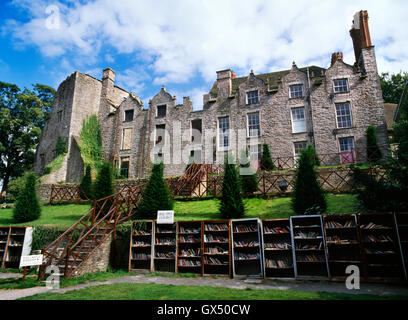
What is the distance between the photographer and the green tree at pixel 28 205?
50.5 ft

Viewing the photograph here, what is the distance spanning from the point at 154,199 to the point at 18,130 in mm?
25177

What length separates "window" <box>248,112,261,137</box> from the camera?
73.7ft

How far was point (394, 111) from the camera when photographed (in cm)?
2303

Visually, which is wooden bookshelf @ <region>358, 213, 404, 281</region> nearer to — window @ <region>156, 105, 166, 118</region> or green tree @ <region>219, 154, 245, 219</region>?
green tree @ <region>219, 154, 245, 219</region>

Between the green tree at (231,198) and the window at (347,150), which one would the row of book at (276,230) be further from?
the window at (347,150)

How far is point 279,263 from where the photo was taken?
9.12 m

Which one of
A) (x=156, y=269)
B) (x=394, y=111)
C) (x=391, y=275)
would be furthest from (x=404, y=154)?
(x=394, y=111)

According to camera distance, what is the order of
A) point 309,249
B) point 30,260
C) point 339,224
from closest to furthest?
point 30,260 < point 309,249 < point 339,224

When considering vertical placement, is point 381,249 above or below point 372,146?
below

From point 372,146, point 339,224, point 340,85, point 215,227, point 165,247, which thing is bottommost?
point 165,247

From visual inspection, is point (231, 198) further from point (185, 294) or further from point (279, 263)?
point (185, 294)

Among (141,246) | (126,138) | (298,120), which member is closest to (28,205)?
(141,246)

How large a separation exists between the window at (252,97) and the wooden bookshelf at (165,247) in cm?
1546

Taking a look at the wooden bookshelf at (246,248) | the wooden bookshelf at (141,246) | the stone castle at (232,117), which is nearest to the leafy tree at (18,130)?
the stone castle at (232,117)
